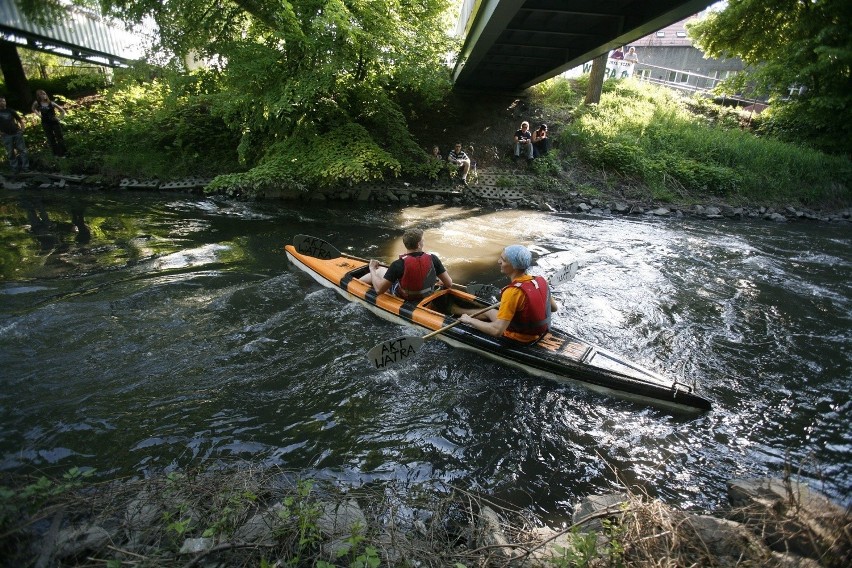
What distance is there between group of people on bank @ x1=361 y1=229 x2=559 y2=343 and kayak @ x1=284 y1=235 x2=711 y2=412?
0.10 meters

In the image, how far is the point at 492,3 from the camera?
6430 mm

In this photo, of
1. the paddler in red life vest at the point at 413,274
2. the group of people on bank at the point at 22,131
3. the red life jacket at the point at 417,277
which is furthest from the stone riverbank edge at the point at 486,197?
the red life jacket at the point at 417,277

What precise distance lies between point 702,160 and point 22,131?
1751 cm

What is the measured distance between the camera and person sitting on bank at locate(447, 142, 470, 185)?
11.9 metres

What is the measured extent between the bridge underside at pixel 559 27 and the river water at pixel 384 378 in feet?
11.9

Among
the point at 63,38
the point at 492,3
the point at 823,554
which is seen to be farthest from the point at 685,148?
the point at 63,38

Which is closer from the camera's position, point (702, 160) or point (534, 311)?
point (534, 311)

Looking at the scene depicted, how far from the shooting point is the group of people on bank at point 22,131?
10312 mm

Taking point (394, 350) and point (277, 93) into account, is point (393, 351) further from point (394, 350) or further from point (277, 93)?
point (277, 93)

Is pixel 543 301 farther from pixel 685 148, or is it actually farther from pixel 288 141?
pixel 685 148

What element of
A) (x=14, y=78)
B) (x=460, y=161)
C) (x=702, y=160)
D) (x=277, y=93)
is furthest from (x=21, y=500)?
(x=14, y=78)

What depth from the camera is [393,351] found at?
4289 millimetres

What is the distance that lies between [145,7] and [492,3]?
7.61 metres

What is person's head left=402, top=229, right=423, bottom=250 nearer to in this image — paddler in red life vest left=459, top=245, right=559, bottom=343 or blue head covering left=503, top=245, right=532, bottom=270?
paddler in red life vest left=459, top=245, right=559, bottom=343
